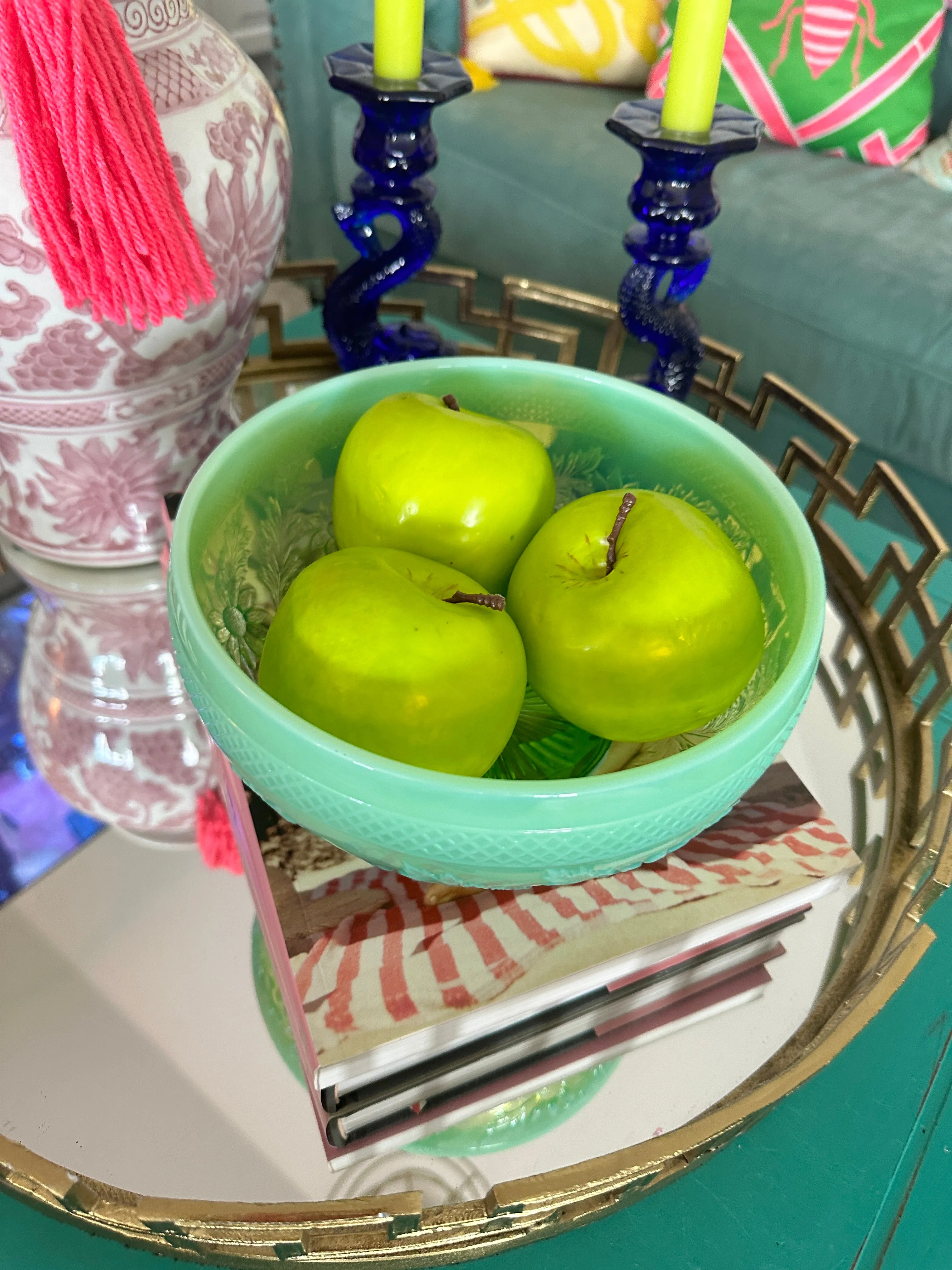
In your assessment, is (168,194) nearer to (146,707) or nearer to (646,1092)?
(146,707)

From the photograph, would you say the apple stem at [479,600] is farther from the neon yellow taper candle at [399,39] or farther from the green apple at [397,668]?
the neon yellow taper candle at [399,39]

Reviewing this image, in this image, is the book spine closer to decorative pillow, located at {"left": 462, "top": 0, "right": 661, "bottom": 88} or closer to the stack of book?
the stack of book

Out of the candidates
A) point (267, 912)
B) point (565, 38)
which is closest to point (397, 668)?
point (267, 912)

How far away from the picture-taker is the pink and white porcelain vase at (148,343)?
1.20 ft

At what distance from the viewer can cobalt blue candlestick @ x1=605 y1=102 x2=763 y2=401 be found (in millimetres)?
425

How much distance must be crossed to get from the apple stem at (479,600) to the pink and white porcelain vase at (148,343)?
20cm

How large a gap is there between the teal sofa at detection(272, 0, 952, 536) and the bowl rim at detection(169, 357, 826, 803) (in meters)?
0.67

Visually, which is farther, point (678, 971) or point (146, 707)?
point (146, 707)

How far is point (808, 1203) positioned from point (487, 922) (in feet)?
0.57

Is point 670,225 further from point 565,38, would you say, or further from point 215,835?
point 565,38

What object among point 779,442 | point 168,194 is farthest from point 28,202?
point 779,442

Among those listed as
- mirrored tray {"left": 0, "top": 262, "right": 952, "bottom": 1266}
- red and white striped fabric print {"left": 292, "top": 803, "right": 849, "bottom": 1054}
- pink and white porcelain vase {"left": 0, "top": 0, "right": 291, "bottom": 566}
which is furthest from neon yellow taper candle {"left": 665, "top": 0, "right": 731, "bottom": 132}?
red and white striped fabric print {"left": 292, "top": 803, "right": 849, "bottom": 1054}

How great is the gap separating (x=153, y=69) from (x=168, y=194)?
54mm

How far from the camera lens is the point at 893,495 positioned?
497mm
